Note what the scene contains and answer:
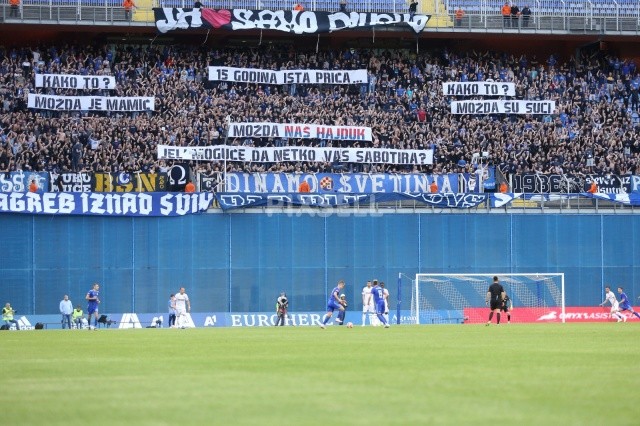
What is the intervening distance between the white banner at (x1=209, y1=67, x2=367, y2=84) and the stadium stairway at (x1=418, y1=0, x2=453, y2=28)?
615cm

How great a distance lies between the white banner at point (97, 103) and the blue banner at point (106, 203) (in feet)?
32.0

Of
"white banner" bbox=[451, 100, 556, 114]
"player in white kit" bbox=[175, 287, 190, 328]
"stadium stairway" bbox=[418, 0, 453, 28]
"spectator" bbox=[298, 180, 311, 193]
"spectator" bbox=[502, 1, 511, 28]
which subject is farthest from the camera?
"spectator" bbox=[502, 1, 511, 28]

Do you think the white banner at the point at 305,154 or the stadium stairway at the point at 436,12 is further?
the stadium stairway at the point at 436,12

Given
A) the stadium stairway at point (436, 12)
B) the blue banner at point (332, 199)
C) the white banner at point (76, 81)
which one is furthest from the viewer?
the stadium stairway at point (436, 12)

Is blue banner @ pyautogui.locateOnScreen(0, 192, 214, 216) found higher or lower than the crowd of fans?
lower

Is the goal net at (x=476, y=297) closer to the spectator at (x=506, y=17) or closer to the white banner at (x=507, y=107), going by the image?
the white banner at (x=507, y=107)

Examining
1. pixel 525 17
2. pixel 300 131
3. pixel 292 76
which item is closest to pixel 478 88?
pixel 525 17

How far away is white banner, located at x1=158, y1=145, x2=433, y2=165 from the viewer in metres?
61.8

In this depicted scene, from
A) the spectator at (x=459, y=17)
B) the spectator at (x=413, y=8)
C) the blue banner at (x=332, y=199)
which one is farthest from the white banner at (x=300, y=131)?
the spectator at (x=459, y=17)

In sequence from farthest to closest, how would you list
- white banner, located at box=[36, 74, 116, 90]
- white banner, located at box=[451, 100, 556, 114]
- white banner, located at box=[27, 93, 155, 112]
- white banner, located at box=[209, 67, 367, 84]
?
white banner, located at box=[451, 100, 556, 114], white banner, located at box=[209, 67, 367, 84], white banner, located at box=[36, 74, 116, 90], white banner, located at box=[27, 93, 155, 112]

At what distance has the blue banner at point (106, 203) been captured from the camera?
53.7 m

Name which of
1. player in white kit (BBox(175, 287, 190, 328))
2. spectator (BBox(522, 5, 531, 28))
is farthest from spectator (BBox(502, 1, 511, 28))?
player in white kit (BBox(175, 287, 190, 328))

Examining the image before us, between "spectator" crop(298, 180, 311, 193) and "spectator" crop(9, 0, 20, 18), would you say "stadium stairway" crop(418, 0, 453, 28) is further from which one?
"spectator" crop(9, 0, 20, 18)

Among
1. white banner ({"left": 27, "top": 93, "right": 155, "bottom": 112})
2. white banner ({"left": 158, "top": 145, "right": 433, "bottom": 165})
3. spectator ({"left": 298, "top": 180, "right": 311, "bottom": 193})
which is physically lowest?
spectator ({"left": 298, "top": 180, "right": 311, "bottom": 193})
